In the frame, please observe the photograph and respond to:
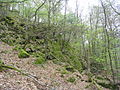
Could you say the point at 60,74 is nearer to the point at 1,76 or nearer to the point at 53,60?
the point at 53,60

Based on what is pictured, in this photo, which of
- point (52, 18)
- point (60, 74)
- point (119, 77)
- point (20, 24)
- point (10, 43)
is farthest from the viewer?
point (119, 77)

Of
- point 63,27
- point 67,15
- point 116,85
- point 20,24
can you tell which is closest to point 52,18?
point 63,27

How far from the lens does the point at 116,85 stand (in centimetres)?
1287

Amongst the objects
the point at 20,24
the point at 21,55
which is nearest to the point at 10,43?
the point at 21,55

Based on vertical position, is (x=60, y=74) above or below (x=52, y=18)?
below

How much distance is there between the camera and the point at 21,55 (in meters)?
9.34

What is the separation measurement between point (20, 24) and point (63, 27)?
16.2ft

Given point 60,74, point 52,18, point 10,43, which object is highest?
point 52,18

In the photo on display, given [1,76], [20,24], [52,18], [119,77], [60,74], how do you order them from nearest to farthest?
[1,76] < [60,74] < [52,18] < [20,24] < [119,77]

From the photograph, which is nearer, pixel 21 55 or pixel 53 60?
pixel 21 55

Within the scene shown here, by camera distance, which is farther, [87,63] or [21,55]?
[87,63]

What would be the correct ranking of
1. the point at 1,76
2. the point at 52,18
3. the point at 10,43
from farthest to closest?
the point at 52,18 < the point at 10,43 < the point at 1,76

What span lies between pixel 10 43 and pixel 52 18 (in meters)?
4.72

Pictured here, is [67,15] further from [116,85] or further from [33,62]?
[116,85]
